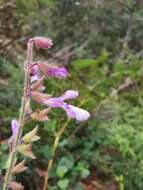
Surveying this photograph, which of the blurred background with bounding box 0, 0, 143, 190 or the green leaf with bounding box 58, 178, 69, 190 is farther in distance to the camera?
the blurred background with bounding box 0, 0, 143, 190

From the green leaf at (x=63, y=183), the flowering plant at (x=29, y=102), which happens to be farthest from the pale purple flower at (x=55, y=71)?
the green leaf at (x=63, y=183)

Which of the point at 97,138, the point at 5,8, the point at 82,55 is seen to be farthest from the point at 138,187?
the point at 82,55

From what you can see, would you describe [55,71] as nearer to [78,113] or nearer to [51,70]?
[51,70]

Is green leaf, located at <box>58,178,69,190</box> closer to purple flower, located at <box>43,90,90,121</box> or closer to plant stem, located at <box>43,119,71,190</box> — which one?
plant stem, located at <box>43,119,71,190</box>

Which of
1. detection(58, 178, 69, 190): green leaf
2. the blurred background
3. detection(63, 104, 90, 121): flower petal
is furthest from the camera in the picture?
the blurred background

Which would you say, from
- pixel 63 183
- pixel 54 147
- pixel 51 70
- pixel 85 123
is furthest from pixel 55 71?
pixel 85 123

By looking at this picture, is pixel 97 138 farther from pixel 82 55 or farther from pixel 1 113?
pixel 82 55

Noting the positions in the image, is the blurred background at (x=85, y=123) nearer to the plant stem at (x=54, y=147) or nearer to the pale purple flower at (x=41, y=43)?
the plant stem at (x=54, y=147)

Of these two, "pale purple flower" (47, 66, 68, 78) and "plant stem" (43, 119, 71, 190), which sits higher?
"pale purple flower" (47, 66, 68, 78)

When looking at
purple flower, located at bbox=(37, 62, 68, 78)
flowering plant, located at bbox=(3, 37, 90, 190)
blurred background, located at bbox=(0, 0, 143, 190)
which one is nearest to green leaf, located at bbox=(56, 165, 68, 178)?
blurred background, located at bbox=(0, 0, 143, 190)
